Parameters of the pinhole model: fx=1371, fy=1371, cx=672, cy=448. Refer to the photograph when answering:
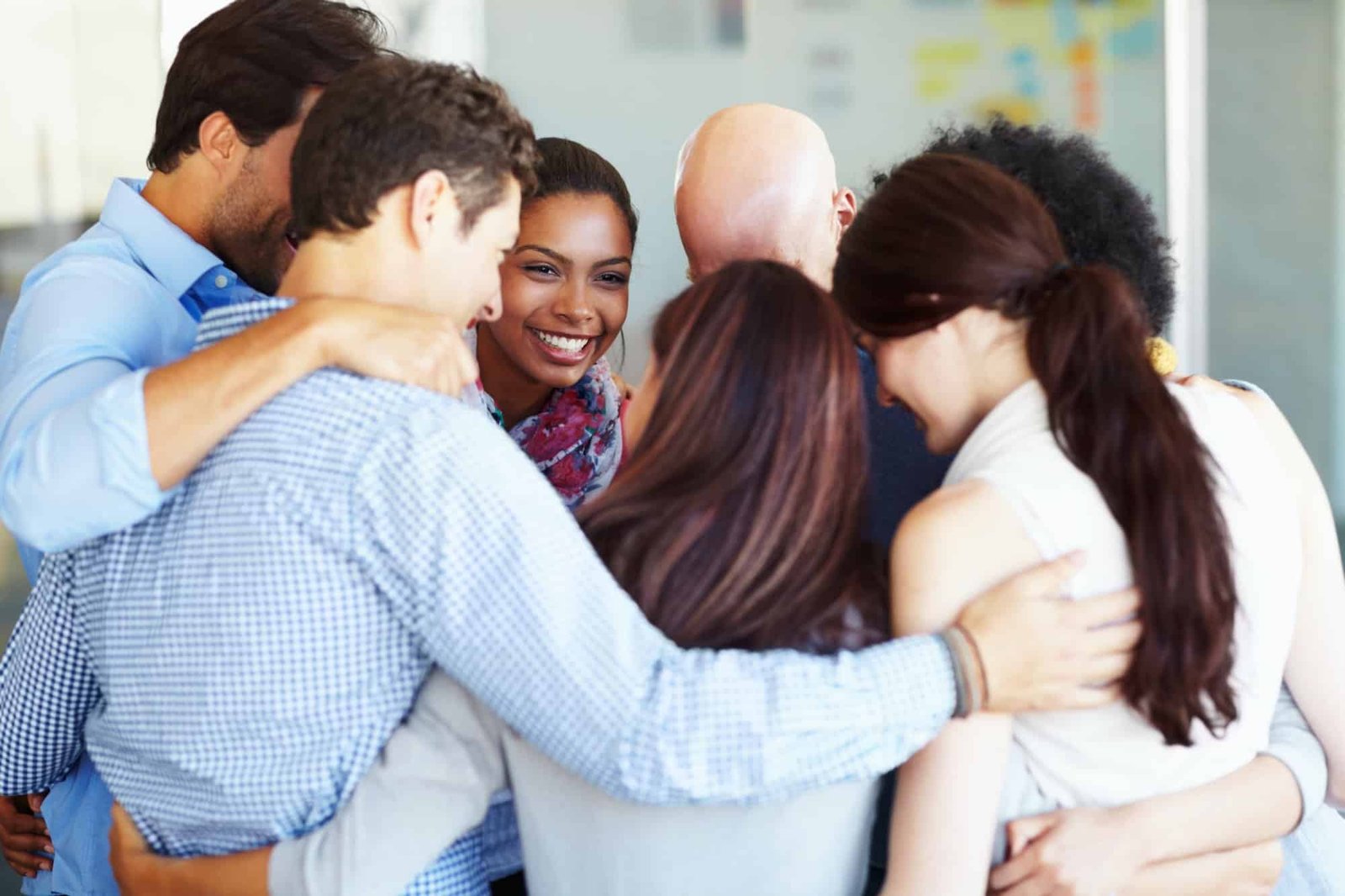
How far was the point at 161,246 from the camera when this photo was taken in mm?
1943

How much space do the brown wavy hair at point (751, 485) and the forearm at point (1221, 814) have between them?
345 mm

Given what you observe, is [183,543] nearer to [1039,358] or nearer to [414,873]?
[414,873]

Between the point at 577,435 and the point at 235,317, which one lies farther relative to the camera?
the point at 577,435

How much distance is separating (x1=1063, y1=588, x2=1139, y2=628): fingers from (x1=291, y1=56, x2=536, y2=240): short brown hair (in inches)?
29.9

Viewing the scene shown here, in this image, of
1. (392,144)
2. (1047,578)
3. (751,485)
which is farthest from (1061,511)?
(392,144)

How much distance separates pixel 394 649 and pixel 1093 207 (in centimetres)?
103

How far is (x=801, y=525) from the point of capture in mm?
1357

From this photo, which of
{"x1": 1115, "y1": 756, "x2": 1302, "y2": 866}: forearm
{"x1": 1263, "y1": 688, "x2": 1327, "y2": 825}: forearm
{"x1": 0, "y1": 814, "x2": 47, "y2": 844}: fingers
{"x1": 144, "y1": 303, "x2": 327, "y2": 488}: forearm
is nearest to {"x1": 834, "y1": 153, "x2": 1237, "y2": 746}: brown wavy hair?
{"x1": 1115, "y1": 756, "x2": 1302, "y2": 866}: forearm

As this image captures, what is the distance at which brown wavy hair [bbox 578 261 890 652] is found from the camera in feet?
4.42

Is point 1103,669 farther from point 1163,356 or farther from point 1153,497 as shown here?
point 1163,356

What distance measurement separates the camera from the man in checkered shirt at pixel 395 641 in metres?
1.25

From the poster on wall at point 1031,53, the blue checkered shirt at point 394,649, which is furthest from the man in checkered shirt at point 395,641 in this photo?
the poster on wall at point 1031,53

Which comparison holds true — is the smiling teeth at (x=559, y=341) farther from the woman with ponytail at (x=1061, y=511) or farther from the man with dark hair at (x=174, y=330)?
the woman with ponytail at (x=1061, y=511)

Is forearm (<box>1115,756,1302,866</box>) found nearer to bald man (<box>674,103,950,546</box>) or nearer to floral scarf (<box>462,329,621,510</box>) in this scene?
bald man (<box>674,103,950,546</box>)
